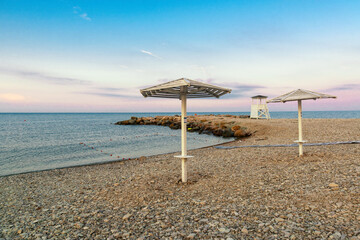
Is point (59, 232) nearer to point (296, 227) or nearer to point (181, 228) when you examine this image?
point (181, 228)

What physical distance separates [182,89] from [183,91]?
20 cm

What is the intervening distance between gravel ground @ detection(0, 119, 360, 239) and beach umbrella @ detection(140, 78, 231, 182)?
135cm

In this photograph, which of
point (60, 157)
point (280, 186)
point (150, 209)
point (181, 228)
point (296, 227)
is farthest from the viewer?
point (60, 157)

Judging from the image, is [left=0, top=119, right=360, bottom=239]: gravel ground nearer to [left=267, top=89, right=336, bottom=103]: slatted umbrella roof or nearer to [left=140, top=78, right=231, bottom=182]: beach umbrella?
[left=140, top=78, right=231, bottom=182]: beach umbrella

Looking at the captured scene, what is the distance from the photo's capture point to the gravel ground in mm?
3711

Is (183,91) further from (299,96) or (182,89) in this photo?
(299,96)

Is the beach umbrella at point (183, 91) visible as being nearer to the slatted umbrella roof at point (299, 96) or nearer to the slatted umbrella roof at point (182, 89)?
the slatted umbrella roof at point (182, 89)

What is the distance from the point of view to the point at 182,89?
5.91 meters

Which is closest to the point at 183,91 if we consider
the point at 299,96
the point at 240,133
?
the point at 299,96

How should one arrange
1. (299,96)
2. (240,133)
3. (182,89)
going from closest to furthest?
(182,89), (299,96), (240,133)

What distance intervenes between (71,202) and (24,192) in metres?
2.71

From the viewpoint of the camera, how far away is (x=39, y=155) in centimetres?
1575

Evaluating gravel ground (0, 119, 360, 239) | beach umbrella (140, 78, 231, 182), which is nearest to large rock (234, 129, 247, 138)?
gravel ground (0, 119, 360, 239)

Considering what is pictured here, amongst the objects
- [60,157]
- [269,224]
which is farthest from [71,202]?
[60,157]
